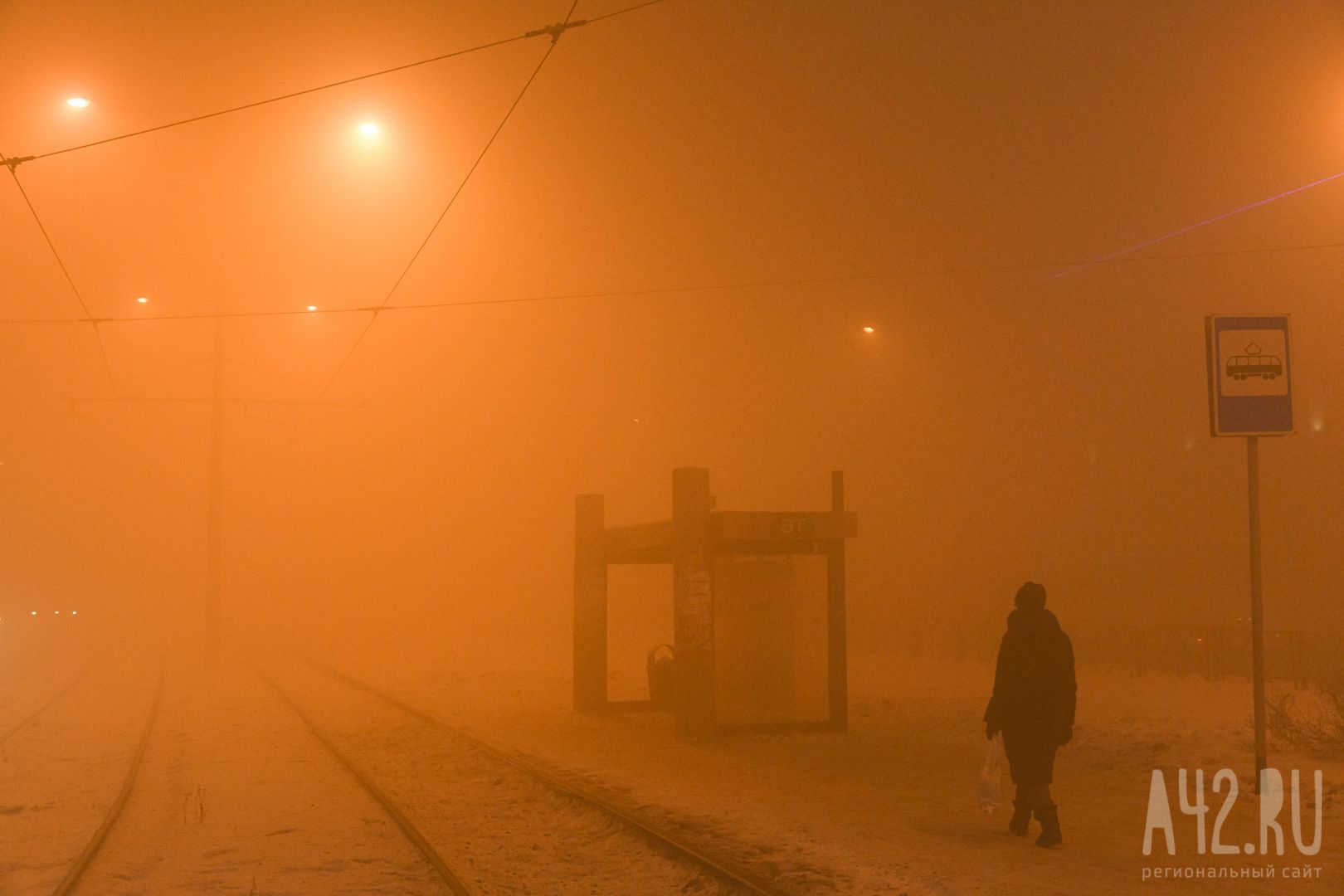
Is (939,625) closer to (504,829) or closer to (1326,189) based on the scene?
(1326,189)

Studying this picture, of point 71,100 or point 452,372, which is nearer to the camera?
point 71,100

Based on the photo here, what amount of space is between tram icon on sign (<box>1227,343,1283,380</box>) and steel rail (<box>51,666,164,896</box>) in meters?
10.2

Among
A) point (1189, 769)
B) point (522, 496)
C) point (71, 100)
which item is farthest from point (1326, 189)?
point (522, 496)

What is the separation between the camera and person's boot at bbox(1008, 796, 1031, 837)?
9.63 metres

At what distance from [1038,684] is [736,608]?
460 inches

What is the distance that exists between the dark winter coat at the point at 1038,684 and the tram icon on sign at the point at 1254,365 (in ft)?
10.3

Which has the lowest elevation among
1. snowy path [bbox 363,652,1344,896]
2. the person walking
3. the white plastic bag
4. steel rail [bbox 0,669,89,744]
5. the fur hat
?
steel rail [bbox 0,669,89,744]

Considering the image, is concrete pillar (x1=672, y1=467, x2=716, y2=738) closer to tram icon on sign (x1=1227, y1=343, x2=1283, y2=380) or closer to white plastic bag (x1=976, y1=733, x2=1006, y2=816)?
white plastic bag (x1=976, y1=733, x2=1006, y2=816)

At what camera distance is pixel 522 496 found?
7275 cm

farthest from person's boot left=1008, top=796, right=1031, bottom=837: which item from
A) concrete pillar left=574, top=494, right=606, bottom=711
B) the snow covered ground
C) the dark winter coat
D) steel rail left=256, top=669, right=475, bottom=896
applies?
concrete pillar left=574, top=494, right=606, bottom=711

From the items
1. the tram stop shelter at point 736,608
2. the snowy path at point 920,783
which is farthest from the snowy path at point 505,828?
the tram stop shelter at point 736,608

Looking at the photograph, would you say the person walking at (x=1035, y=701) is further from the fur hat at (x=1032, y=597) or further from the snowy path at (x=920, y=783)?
the snowy path at (x=920, y=783)

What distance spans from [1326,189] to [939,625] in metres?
16.4

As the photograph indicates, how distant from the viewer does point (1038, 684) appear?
9.16 metres
